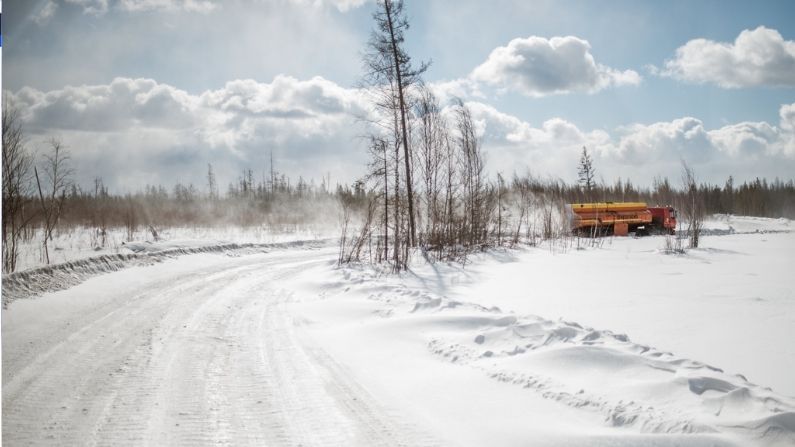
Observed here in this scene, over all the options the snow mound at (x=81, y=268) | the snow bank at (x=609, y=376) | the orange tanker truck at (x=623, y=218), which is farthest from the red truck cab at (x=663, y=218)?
the snow bank at (x=609, y=376)

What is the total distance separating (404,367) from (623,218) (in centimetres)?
2490

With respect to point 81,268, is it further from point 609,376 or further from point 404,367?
point 609,376

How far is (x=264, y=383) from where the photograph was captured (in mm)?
4051

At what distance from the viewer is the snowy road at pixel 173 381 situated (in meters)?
3.17

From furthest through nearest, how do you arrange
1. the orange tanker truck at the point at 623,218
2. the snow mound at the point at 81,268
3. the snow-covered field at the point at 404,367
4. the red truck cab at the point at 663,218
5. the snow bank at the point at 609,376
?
the red truck cab at the point at 663,218 < the orange tanker truck at the point at 623,218 < the snow mound at the point at 81,268 < the snow-covered field at the point at 404,367 < the snow bank at the point at 609,376

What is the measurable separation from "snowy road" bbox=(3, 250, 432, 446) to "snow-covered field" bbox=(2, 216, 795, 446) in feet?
0.07

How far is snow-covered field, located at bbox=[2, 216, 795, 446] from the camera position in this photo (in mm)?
3117

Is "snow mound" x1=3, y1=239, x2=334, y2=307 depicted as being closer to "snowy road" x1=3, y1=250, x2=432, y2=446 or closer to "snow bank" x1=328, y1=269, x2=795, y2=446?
"snowy road" x1=3, y1=250, x2=432, y2=446

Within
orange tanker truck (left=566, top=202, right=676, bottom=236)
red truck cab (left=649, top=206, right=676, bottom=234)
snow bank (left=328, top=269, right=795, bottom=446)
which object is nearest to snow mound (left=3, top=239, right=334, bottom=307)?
snow bank (left=328, top=269, right=795, bottom=446)

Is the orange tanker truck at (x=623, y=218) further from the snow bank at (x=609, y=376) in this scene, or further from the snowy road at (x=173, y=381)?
the snowy road at (x=173, y=381)

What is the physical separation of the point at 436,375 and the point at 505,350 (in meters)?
0.87

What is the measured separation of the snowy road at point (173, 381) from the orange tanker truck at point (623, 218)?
2106 centimetres

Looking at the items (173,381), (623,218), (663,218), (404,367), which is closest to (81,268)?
(173,381)

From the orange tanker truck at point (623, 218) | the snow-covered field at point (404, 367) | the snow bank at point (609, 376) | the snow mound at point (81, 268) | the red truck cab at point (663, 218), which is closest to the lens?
the snow bank at point (609, 376)
